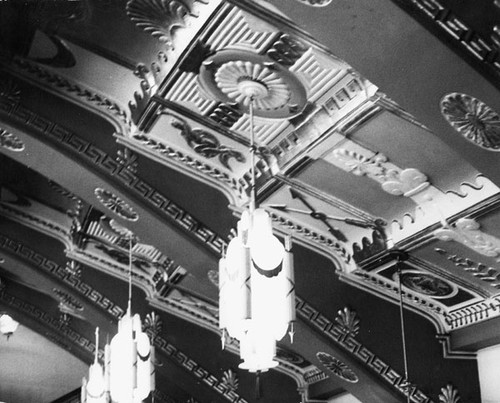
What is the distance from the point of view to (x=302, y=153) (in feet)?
20.8

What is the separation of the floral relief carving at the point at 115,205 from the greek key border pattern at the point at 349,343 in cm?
174

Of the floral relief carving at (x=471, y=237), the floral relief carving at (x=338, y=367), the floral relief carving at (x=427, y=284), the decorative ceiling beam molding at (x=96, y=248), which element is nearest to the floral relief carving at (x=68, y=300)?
the decorative ceiling beam molding at (x=96, y=248)

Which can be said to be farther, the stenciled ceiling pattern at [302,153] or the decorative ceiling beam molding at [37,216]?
the decorative ceiling beam molding at [37,216]

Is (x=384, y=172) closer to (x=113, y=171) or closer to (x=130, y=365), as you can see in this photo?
(x=113, y=171)

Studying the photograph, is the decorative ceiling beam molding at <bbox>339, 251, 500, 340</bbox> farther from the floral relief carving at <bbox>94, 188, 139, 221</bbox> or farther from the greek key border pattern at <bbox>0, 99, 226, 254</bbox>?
the floral relief carving at <bbox>94, 188, 139, 221</bbox>

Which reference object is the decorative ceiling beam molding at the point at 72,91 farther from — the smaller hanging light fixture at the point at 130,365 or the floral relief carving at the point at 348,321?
the floral relief carving at the point at 348,321

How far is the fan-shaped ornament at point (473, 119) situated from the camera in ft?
15.3

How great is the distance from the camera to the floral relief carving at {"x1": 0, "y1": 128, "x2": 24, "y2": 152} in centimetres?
749

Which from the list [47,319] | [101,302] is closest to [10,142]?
[101,302]

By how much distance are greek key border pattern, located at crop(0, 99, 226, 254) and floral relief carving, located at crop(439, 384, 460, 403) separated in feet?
7.99

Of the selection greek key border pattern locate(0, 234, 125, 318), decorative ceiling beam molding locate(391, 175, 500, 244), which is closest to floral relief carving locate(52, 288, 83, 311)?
greek key border pattern locate(0, 234, 125, 318)

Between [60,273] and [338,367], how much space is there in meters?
4.21

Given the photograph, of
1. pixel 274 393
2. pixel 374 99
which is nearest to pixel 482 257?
pixel 374 99

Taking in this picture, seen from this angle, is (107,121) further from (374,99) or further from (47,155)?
(374,99)
